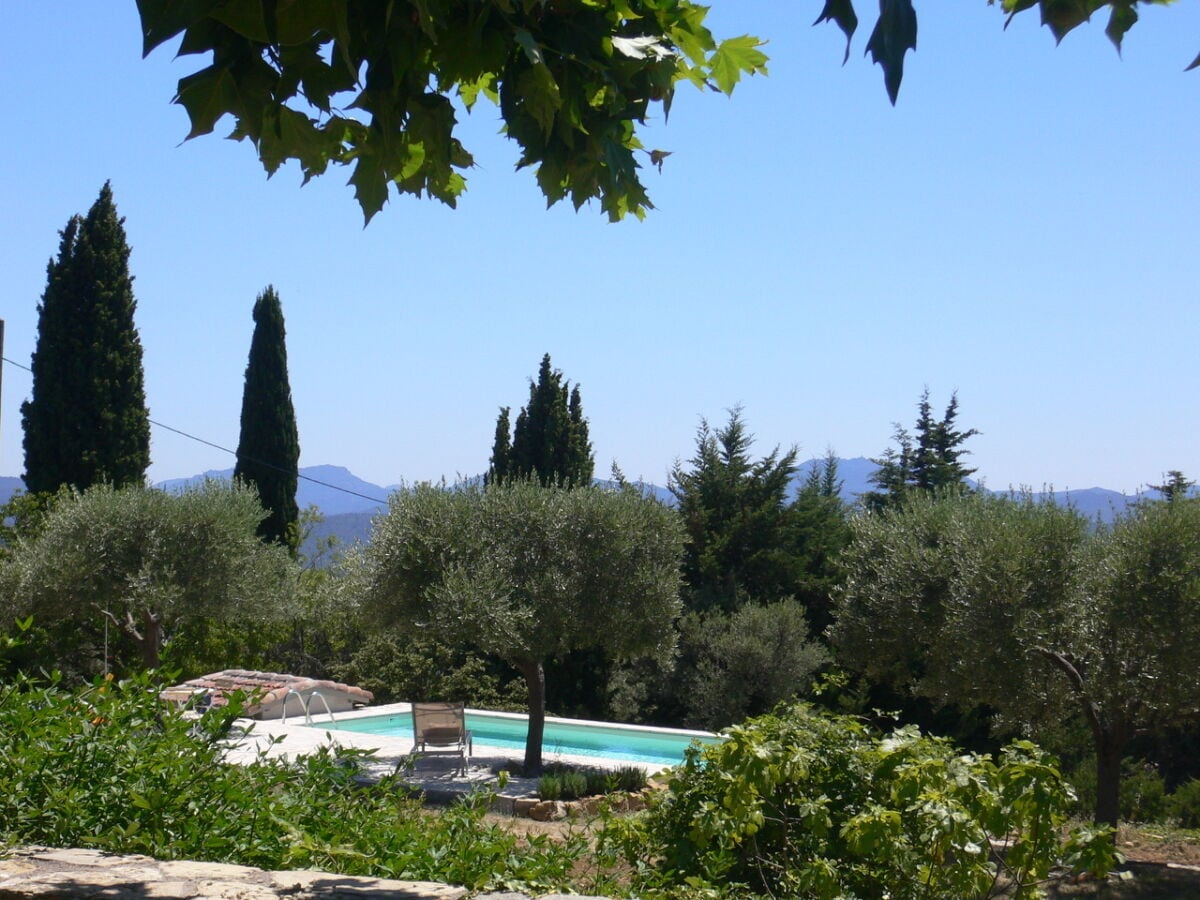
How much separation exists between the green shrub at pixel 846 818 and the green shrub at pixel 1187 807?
419 inches

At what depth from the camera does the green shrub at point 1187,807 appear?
1266 cm

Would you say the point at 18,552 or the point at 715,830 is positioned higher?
the point at 18,552

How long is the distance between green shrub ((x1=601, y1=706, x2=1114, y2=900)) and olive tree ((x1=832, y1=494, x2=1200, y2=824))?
7.15 m

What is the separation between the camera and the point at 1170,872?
31.0ft

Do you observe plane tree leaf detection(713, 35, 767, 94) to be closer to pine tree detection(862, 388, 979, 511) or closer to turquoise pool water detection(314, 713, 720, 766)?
turquoise pool water detection(314, 713, 720, 766)

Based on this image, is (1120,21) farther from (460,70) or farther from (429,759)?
(429,759)

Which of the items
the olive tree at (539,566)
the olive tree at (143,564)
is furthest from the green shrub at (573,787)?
the olive tree at (143,564)

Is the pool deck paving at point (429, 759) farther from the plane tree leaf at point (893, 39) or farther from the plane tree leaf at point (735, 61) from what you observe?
the plane tree leaf at point (893, 39)

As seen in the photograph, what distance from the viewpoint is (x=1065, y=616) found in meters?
10.7

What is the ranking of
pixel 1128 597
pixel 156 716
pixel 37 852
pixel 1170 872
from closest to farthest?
pixel 37 852 → pixel 156 716 → pixel 1170 872 → pixel 1128 597

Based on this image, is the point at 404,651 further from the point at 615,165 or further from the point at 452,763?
the point at 615,165

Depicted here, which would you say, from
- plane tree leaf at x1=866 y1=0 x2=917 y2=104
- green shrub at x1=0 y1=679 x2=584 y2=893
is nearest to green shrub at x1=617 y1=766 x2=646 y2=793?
green shrub at x1=0 y1=679 x2=584 y2=893

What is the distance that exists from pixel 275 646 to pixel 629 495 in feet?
30.8

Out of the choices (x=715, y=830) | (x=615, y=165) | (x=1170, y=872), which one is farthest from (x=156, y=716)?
(x=1170, y=872)
